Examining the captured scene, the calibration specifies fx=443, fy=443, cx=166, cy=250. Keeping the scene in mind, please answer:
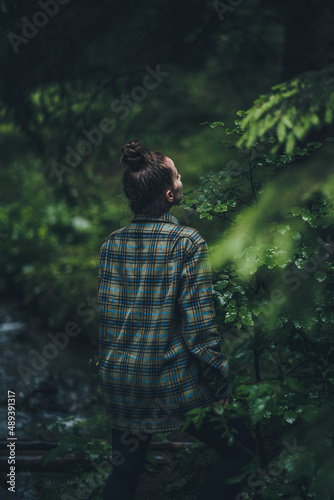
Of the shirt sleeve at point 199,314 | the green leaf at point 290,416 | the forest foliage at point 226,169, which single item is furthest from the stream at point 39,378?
the green leaf at point 290,416

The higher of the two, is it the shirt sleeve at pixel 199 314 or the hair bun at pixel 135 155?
the hair bun at pixel 135 155

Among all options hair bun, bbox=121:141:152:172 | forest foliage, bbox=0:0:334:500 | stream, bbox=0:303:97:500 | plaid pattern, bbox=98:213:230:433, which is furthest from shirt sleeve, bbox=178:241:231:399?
stream, bbox=0:303:97:500

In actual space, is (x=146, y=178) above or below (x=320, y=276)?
above

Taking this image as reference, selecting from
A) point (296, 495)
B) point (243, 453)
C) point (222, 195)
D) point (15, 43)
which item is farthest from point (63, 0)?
point (296, 495)

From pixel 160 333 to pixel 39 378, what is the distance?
11.1 feet

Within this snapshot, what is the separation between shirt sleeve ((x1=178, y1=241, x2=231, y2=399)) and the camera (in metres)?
2.06

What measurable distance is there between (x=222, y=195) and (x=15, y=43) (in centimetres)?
201

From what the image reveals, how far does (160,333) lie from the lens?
2070mm

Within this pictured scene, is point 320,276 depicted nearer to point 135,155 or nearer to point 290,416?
point 290,416

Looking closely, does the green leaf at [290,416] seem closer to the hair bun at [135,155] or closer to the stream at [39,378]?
the hair bun at [135,155]

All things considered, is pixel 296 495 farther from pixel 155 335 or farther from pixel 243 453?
pixel 155 335

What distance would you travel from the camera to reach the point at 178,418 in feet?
6.91

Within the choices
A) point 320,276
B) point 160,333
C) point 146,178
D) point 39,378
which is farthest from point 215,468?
point 39,378

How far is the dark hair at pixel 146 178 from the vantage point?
2133 mm
